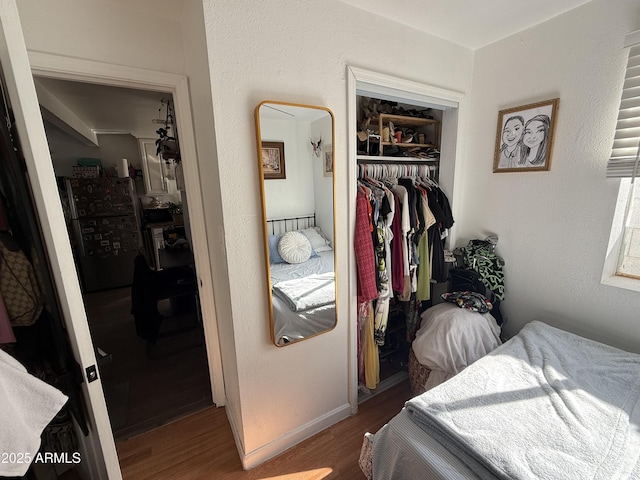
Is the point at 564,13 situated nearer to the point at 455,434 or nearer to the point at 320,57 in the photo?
the point at 320,57

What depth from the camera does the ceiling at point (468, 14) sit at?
1.41 meters

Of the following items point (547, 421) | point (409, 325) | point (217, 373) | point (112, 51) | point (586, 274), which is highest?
point (112, 51)

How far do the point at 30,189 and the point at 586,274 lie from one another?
2730mm

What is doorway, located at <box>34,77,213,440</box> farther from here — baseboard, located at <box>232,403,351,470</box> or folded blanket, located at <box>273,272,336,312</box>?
folded blanket, located at <box>273,272,336,312</box>

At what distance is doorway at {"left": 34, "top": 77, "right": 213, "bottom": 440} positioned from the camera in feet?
6.81

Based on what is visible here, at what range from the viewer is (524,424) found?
1.00 m

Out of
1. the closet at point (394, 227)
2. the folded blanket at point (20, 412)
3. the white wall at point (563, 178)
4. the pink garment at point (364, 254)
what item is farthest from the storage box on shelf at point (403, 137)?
the folded blanket at point (20, 412)

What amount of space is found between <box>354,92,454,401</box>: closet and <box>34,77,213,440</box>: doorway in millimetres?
1282

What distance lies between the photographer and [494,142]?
191 cm

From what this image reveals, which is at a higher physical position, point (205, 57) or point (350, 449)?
point (205, 57)

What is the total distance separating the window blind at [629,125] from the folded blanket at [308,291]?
1.58 metres

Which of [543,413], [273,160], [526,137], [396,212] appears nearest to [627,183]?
[526,137]

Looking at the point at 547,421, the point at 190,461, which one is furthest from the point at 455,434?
the point at 190,461

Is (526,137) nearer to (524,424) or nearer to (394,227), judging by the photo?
(394,227)
